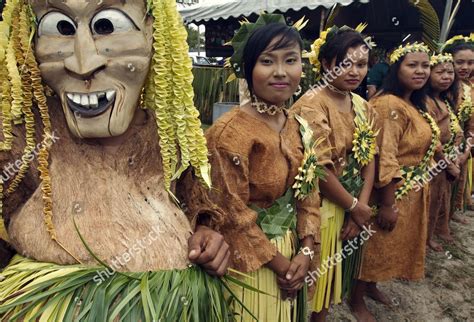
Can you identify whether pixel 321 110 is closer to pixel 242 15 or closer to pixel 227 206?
pixel 227 206

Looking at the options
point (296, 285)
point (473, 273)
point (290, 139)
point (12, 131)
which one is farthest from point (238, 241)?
point (473, 273)

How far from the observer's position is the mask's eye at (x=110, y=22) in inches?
43.8

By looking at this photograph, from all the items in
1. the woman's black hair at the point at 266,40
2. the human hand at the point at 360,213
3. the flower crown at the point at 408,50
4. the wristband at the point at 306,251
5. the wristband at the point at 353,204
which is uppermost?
the woman's black hair at the point at 266,40

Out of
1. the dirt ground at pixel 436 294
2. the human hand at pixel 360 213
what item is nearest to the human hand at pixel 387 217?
the human hand at pixel 360 213

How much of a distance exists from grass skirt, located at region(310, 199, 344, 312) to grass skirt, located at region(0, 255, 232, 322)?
49.7 inches

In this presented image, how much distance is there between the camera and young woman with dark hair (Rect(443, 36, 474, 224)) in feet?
12.1

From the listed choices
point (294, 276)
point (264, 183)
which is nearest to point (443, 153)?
point (294, 276)

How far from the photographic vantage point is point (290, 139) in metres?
1.64

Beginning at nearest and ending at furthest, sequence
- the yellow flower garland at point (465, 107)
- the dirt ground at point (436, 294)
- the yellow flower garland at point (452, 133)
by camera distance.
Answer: the dirt ground at point (436, 294) < the yellow flower garland at point (452, 133) < the yellow flower garland at point (465, 107)

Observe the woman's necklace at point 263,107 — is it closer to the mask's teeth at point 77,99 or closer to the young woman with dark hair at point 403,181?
the mask's teeth at point 77,99

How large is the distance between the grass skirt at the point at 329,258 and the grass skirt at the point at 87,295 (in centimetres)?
126

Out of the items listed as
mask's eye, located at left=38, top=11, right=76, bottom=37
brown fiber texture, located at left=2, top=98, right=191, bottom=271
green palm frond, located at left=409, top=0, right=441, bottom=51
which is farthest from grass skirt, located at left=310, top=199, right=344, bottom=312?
green palm frond, located at left=409, top=0, right=441, bottom=51

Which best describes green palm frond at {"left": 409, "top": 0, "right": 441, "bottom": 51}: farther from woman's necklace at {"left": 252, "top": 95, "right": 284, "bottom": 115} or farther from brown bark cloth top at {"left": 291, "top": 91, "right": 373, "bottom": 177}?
woman's necklace at {"left": 252, "top": 95, "right": 284, "bottom": 115}

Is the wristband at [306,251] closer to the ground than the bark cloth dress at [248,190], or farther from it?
closer to the ground
